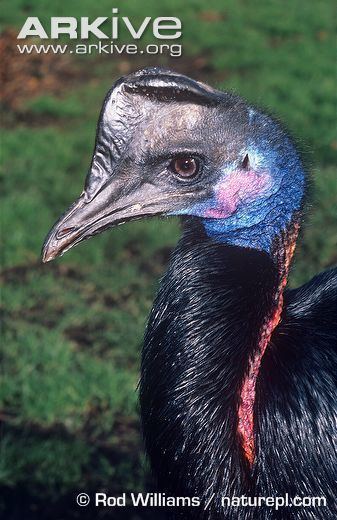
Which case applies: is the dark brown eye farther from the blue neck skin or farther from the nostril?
the nostril

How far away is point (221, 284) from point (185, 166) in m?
0.21

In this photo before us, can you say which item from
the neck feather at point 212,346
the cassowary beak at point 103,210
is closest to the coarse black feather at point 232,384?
the neck feather at point 212,346

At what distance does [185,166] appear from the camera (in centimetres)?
183

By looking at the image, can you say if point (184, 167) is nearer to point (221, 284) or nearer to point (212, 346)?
point (221, 284)

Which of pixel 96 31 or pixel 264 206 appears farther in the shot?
pixel 96 31

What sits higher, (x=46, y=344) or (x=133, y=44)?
(x=133, y=44)

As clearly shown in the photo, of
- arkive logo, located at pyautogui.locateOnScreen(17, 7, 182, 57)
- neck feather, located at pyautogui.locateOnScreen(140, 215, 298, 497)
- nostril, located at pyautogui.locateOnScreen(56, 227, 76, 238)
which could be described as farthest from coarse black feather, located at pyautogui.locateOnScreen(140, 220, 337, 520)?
arkive logo, located at pyautogui.locateOnScreen(17, 7, 182, 57)

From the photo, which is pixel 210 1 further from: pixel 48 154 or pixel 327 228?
pixel 327 228

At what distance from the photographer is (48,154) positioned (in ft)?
15.0

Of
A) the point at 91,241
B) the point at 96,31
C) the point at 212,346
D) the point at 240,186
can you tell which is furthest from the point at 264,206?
the point at 91,241

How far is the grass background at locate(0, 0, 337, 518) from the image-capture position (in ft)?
9.33

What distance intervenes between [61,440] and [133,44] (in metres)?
1.07

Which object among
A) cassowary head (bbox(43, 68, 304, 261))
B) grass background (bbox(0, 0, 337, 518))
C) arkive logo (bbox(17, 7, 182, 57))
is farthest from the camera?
grass background (bbox(0, 0, 337, 518))

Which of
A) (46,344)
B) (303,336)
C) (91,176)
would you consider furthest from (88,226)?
(46,344)
